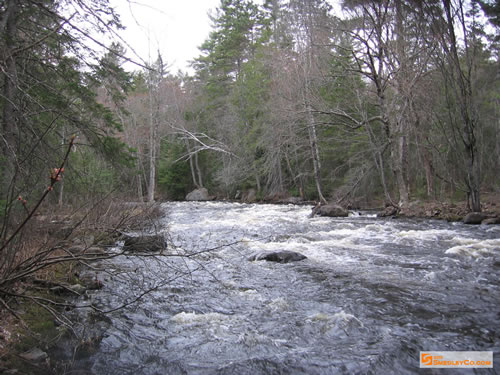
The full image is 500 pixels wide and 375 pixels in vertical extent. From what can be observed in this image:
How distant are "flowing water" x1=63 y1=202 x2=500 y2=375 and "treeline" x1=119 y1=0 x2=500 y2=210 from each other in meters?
3.36

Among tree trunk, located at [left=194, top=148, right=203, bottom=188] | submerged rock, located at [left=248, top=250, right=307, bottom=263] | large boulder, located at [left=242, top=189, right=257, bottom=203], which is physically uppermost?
tree trunk, located at [left=194, top=148, right=203, bottom=188]

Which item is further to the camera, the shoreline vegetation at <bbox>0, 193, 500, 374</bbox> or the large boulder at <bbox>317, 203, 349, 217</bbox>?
the large boulder at <bbox>317, 203, 349, 217</bbox>

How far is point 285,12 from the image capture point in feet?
70.2

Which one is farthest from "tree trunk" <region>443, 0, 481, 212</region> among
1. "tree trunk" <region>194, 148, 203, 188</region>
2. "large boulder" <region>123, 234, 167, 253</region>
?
"tree trunk" <region>194, 148, 203, 188</region>

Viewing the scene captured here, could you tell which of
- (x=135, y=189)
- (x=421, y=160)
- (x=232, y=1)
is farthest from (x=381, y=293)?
(x=232, y=1)

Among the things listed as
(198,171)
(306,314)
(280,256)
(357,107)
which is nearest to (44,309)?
(306,314)

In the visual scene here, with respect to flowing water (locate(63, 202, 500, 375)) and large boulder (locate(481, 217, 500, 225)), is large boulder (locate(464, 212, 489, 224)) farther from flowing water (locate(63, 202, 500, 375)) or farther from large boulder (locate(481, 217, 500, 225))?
flowing water (locate(63, 202, 500, 375))

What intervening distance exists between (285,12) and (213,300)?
21030 mm

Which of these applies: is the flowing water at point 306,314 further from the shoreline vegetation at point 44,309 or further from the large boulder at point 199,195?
the large boulder at point 199,195

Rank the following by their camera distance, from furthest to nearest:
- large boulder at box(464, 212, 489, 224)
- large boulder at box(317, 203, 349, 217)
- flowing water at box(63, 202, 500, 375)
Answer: large boulder at box(317, 203, 349, 217) → large boulder at box(464, 212, 489, 224) → flowing water at box(63, 202, 500, 375)

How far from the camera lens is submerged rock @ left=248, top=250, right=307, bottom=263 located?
694 centimetres

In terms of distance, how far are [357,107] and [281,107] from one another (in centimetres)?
372

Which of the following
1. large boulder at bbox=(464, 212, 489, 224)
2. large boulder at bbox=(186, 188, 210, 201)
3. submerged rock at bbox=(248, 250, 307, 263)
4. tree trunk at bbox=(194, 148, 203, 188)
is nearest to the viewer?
submerged rock at bbox=(248, 250, 307, 263)

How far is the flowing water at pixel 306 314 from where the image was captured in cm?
326
